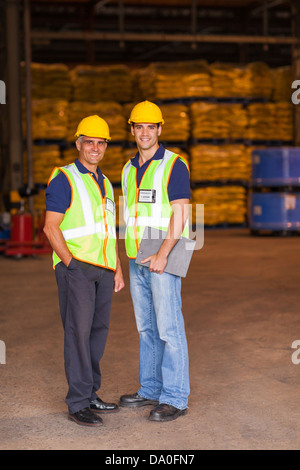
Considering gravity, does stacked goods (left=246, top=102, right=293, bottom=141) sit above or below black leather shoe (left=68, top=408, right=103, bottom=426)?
above

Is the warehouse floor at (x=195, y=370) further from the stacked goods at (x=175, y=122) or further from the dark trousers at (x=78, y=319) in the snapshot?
the stacked goods at (x=175, y=122)

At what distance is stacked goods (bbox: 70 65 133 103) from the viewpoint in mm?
14586

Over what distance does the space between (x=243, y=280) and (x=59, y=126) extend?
22.6 feet

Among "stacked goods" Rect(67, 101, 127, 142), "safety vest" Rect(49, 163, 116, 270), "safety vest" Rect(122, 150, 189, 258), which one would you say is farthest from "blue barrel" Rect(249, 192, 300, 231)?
"safety vest" Rect(49, 163, 116, 270)

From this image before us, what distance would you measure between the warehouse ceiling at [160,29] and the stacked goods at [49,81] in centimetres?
99

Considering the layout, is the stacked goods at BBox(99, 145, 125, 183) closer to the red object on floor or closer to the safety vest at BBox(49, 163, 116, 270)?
the red object on floor

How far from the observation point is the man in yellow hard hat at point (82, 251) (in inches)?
139

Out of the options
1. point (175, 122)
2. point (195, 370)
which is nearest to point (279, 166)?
point (175, 122)

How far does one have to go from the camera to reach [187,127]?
1453cm

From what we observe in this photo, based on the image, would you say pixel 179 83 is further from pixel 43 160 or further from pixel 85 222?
pixel 85 222

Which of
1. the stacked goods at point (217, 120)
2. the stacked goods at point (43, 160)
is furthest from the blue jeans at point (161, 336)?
the stacked goods at point (217, 120)

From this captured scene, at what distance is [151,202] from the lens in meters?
3.63

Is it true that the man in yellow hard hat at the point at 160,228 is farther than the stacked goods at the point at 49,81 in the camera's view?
No

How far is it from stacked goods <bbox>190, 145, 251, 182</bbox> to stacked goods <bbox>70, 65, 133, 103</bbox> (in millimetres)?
1894
